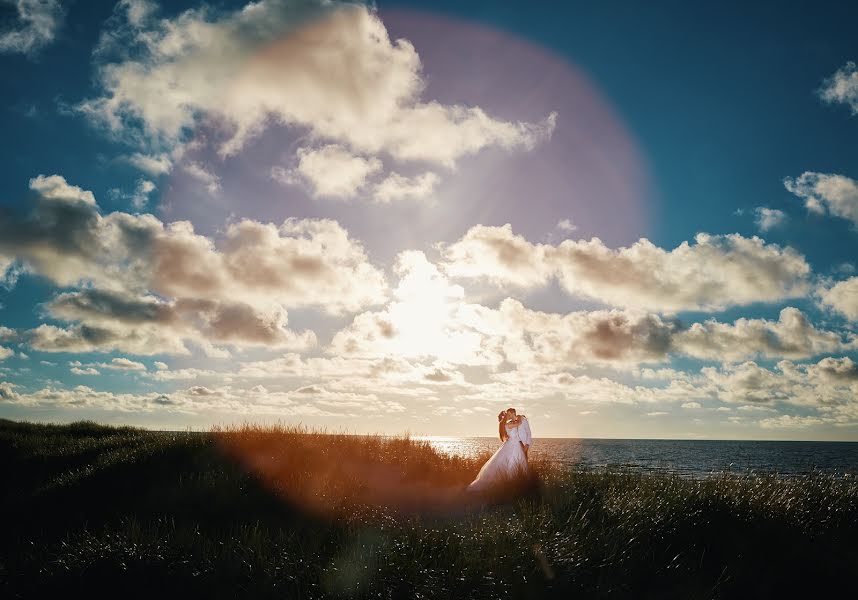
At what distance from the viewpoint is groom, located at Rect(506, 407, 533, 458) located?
15.7 metres

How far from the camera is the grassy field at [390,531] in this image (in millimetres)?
6441

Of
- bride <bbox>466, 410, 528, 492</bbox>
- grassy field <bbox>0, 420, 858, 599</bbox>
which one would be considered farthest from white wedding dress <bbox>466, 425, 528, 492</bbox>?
grassy field <bbox>0, 420, 858, 599</bbox>

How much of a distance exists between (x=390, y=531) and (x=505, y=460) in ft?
24.9

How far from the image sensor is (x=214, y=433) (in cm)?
1917

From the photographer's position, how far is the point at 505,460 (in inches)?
593

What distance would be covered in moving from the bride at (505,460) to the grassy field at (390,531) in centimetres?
83

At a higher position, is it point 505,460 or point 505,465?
point 505,460

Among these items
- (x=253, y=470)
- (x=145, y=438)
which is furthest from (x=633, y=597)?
(x=145, y=438)

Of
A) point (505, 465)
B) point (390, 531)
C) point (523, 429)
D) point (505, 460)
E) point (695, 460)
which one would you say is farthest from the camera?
point (695, 460)

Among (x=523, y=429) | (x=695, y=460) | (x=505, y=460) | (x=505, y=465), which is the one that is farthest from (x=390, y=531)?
(x=695, y=460)

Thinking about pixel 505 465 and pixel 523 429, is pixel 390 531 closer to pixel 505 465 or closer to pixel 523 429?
pixel 505 465

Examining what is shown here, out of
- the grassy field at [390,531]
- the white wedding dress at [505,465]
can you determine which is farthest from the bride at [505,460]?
the grassy field at [390,531]

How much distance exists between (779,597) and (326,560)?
6620mm

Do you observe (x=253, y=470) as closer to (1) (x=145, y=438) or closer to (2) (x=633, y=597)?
(1) (x=145, y=438)
